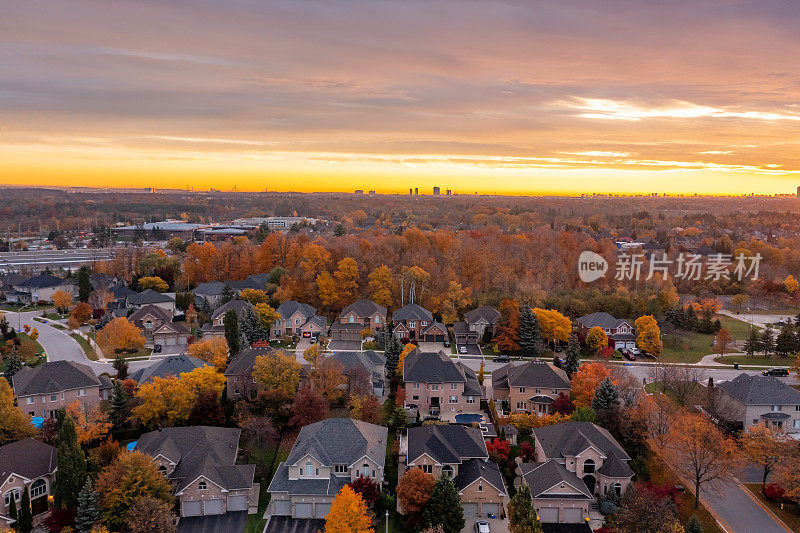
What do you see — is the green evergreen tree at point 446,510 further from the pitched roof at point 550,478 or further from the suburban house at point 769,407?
the suburban house at point 769,407

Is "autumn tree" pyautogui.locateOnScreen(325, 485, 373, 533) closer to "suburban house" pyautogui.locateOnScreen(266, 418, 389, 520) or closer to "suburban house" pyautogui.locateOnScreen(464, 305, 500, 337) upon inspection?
"suburban house" pyautogui.locateOnScreen(266, 418, 389, 520)

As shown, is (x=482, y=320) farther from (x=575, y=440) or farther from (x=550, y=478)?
(x=550, y=478)

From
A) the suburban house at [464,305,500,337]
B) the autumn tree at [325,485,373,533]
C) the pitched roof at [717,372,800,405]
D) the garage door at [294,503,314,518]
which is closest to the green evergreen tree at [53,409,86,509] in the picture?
the garage door at [294,503,314,518]

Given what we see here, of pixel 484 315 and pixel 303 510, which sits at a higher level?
pixel 484 315

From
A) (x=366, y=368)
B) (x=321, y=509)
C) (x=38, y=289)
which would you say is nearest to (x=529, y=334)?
(x=366, y=368)

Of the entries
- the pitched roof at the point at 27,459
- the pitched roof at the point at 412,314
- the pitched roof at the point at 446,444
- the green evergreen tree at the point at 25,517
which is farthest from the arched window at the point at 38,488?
the pitched roof at the point at 412,314

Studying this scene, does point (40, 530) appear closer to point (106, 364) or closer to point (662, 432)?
point (106, 364)
